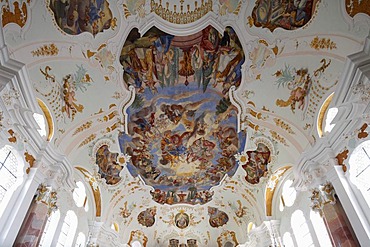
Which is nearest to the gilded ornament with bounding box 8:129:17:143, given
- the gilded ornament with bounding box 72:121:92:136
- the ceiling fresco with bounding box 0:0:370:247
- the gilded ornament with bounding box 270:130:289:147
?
the ceiling fresco with bounding box 0:0:370:247

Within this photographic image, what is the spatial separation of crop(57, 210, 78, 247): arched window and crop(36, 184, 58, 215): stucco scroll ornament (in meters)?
2.20

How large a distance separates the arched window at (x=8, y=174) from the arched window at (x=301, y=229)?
467 inches

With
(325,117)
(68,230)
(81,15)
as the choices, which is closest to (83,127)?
(68,230)

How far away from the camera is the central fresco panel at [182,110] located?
1088 cm

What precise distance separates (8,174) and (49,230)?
3.66m

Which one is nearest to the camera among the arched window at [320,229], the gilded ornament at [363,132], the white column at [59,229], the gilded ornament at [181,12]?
the gilded ornament at [363,132]

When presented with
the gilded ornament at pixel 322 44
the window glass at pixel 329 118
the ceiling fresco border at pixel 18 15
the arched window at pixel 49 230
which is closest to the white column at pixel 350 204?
the window glass at pixel 329 118

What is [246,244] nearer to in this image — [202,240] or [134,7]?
[202,240]

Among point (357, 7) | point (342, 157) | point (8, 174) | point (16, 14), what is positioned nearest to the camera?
point (16, 14)

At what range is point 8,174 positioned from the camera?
8.99m

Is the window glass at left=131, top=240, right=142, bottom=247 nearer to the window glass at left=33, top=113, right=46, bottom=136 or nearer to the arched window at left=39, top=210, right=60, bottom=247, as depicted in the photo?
the arched window at left=39, top=210, right=60, bottom=247

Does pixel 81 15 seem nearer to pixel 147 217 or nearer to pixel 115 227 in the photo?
pixel 115 227

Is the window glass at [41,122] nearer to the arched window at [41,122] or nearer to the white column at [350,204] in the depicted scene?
the arched window at [41,122]

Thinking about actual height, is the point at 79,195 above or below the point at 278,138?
below
